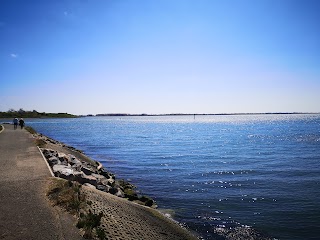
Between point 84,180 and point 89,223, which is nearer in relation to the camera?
point 89,223

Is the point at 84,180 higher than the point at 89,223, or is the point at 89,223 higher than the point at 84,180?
the point at 89,223

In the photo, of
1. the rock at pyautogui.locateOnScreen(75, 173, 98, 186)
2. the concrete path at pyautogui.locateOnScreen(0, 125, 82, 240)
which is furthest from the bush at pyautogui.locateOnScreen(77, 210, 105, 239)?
the rock at pyautogui.locateOnScreen(75, 173, 98, 186)

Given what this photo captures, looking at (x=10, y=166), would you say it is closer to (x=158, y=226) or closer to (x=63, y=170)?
(x=63, y=170)

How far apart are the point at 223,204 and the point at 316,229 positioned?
15.6 feet

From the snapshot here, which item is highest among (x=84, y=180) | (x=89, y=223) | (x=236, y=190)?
(x=89, y=223)

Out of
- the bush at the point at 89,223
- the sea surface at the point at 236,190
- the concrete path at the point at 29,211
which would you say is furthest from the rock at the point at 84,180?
the bush at the point at 89,223

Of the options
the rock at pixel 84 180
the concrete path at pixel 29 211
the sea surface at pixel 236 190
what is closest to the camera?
the concrete path at pixel 29 211

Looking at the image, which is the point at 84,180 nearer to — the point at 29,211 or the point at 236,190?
the point at 29,211

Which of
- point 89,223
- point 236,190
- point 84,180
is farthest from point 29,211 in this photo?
point 236,190

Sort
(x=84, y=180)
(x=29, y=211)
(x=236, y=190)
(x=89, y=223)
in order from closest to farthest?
(x=89, y=223), (x=29, y=211), (x=84, y=180), (x=236, y=190)

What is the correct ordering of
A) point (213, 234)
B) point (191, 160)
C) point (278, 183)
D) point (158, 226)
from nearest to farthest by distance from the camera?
point (158, 226)
point (213, 234)
point (278, 183)
point (191, 160)

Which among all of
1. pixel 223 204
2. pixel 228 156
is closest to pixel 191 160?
pixel 228 156

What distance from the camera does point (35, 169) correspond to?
1416 centimetres

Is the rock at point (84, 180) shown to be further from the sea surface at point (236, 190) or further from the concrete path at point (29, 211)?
the sea surface at point (236, 190)
